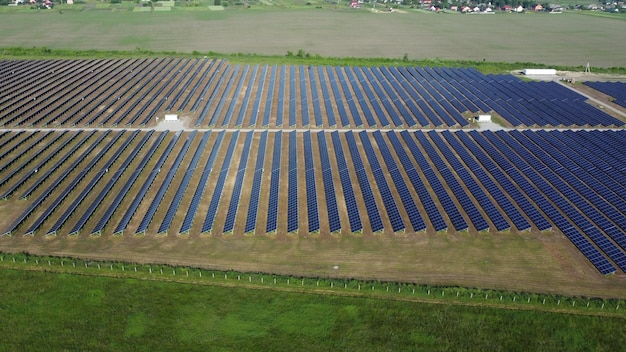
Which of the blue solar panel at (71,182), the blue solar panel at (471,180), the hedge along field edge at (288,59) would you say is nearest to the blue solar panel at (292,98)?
the hedge along field edge at (288,59)

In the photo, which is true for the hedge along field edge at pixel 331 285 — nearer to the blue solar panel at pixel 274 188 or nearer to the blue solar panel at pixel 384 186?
the blue solar panel at pixel 274 188

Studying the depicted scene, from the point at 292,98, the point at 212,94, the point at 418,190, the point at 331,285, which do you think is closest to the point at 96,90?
the point at 212,94

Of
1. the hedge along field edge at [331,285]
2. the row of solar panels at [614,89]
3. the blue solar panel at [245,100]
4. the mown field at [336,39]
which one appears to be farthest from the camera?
the mown field at [336,39]

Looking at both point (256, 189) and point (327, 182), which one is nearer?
point (256, 189)

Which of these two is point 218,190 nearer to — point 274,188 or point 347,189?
point 274,188

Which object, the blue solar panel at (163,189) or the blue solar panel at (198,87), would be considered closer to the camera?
the blue solar panel at (163,189)

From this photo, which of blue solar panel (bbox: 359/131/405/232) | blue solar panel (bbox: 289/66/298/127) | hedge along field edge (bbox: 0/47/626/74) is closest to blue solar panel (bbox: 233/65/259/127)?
blue solar panel (bbox: 289/66/298/127)
